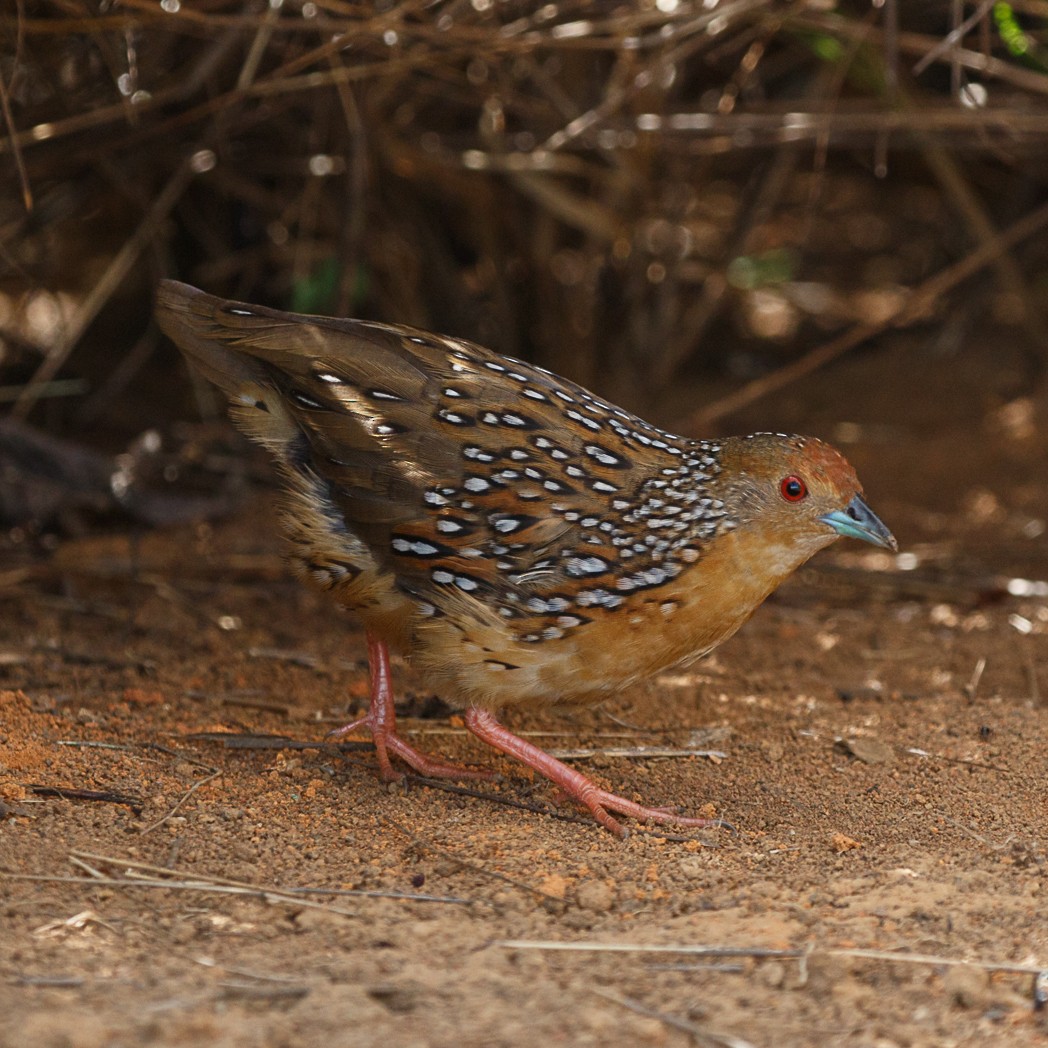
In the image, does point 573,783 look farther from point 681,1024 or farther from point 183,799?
point 681,1024

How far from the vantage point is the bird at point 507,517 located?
3730 mm

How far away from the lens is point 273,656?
195 inches

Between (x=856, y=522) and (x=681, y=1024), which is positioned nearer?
(x=681, y=1024)

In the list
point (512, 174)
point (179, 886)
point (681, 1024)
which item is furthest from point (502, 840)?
point (512, 174)

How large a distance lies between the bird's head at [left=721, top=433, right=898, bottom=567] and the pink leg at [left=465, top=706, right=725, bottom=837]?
0.79 m

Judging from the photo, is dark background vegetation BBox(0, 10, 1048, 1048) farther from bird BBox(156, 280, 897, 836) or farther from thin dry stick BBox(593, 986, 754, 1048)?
bird BBox(156, 280, 897, 836)

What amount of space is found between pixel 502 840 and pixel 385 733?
683 millimetres

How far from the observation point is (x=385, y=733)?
404 centimetres

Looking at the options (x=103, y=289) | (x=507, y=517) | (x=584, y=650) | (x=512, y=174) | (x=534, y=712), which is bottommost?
(x=534, y=712)

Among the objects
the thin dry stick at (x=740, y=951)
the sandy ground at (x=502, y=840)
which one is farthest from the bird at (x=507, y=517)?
the thin dry stick at (x=740, y=951)

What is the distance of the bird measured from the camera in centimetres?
373

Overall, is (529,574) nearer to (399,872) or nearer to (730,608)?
(730,608)

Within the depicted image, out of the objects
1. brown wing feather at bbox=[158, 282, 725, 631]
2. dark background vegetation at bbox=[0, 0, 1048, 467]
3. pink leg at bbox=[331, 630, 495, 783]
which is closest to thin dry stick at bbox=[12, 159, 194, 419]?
dark background vegetation at bbox=[0, 0, 1048, 467]

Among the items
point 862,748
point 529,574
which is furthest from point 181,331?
point 862,748
